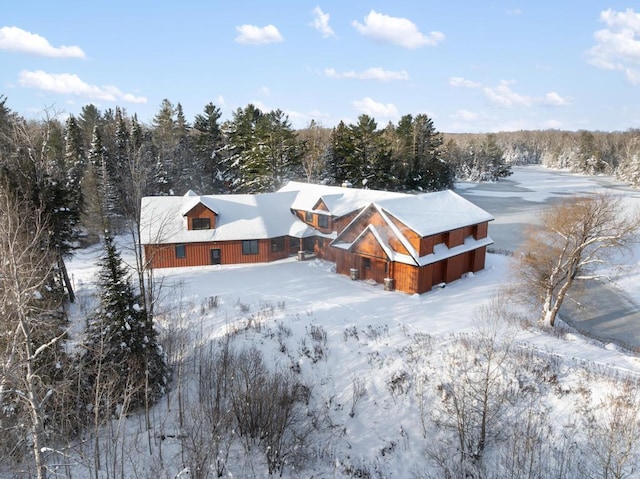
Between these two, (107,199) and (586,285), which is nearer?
(586,285)

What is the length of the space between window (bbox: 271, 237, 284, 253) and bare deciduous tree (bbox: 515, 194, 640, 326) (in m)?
17.2

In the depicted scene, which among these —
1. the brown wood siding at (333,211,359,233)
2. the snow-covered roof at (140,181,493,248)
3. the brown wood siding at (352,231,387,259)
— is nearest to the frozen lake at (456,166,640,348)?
the snow-covered roof at (140,181,493,248)

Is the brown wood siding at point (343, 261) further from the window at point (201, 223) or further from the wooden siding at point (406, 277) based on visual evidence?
the window at point (201, 223)

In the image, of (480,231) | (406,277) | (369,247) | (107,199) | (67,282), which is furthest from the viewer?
(107,199)

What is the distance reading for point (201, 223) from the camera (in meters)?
32.2

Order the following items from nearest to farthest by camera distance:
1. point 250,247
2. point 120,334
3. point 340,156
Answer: point 120,334, point 250,247, point 340,156

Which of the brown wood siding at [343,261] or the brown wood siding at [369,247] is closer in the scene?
the brown wood siding at [369,247]

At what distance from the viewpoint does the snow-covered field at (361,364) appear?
13211 millimetres

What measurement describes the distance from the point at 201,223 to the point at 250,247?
4070 mm

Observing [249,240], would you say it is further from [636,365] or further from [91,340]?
[636,365]

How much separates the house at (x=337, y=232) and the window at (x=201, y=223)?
0.25 feet

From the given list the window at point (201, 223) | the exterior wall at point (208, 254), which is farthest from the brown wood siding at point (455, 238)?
the window at point (201, 223)

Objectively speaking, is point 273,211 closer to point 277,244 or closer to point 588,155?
point 277,244

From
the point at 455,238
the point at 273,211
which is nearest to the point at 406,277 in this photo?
the point at 455,238
